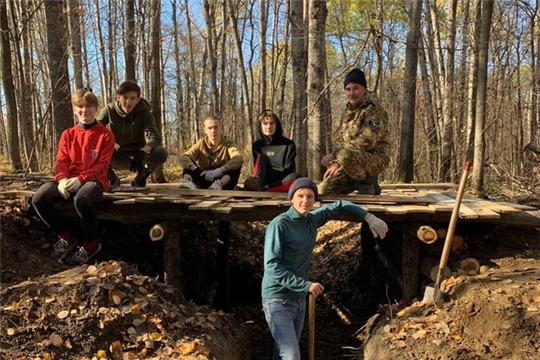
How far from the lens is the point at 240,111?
28.6 meters

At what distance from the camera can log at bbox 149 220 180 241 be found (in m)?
5.19

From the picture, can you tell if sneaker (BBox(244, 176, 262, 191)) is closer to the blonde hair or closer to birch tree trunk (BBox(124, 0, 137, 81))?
the blonde hair

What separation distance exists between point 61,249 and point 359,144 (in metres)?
3.97

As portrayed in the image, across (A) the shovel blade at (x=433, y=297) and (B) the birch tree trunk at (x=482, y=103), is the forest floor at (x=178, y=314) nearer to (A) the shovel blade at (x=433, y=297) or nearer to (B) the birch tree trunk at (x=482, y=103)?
(A) the shovel blade at (x=433, y=297)

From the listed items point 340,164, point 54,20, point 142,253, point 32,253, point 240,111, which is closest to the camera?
point 32,253

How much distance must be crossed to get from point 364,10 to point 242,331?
73.8 ft

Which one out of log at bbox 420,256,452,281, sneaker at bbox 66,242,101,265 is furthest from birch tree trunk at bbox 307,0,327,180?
sneaker at bbox 66,242,101,265

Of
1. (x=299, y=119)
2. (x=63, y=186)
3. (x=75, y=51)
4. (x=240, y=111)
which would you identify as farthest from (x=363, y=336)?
(x=240, y=111)

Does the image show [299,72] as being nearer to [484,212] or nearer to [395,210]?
[395,210]

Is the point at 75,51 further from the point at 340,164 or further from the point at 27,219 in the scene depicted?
the point at 340,164

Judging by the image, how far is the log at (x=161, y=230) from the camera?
519 centimetres

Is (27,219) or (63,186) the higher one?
A: (63,186)

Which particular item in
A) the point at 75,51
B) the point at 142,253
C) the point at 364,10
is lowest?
the point at 142,253

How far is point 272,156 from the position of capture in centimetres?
677
